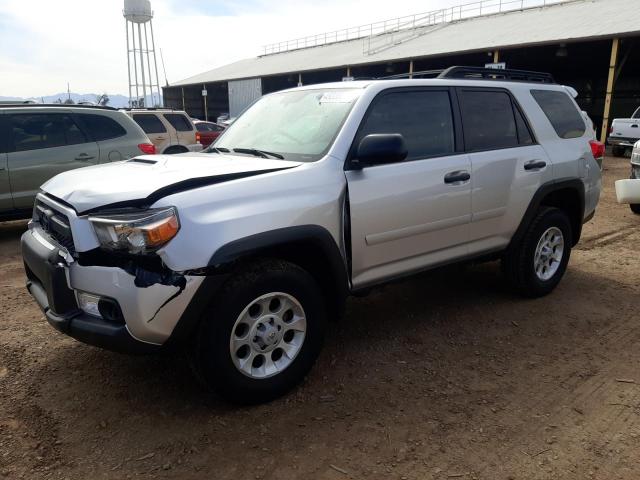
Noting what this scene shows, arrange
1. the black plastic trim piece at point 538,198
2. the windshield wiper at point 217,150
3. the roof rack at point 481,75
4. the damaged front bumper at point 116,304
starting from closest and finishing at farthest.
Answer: the damaged front bumper at point 116,304, the windshield wiper at point 217,150, the roof rack at point 481,75, the black plastic trim piece at point 538,198

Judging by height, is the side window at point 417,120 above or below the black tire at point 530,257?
above

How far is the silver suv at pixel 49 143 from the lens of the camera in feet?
21.7

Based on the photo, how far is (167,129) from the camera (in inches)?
474

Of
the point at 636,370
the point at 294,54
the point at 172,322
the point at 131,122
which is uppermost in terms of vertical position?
the point at 294,54

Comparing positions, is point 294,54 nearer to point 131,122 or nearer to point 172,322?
point 131,122

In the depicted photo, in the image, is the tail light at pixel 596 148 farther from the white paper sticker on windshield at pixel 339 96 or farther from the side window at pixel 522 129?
the white paper sticker on windshield at pixel 339 96

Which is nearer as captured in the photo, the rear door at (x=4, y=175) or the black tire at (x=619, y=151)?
the rear door at (x=4, y=175)

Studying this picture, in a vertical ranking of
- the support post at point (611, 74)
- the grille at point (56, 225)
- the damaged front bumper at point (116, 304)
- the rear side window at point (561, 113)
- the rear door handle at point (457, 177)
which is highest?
the support post at point (611, 74)

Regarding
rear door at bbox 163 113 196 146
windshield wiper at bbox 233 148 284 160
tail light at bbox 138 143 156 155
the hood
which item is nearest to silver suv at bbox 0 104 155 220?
tail light at bbox 138 143 156 155

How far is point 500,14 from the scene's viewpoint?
97.6 feet

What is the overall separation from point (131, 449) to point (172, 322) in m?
0.67

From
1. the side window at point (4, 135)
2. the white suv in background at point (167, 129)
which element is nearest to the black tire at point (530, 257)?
the side window at point (4, 135)

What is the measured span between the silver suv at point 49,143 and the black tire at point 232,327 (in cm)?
514

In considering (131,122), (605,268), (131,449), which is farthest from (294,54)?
(131,449)
